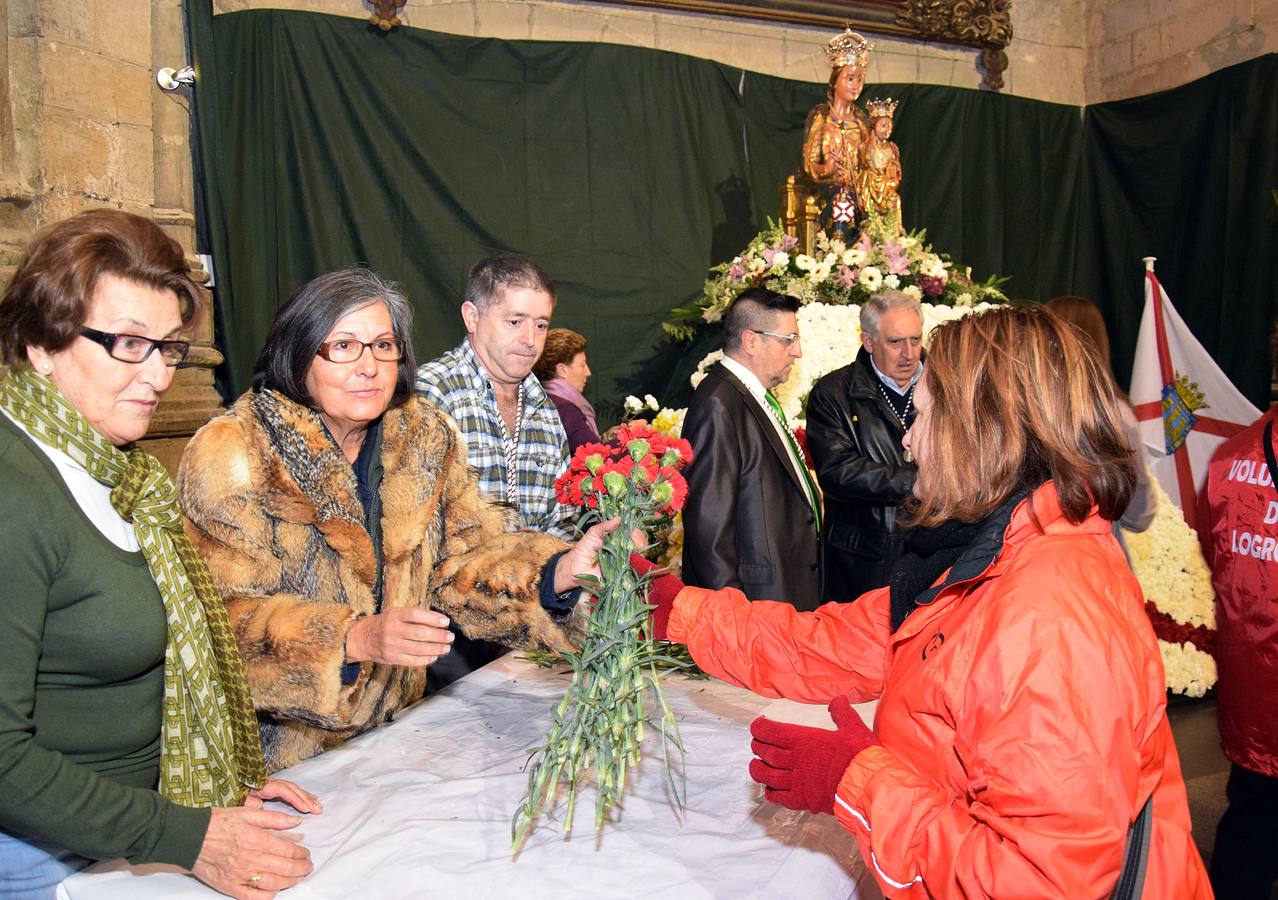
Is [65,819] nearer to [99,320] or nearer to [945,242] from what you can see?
[99,320]

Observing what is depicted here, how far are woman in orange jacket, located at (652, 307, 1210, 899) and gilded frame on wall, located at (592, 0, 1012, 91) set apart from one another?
19.2 ft

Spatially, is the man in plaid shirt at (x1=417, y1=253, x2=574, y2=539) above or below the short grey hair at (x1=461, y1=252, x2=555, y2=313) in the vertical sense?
below

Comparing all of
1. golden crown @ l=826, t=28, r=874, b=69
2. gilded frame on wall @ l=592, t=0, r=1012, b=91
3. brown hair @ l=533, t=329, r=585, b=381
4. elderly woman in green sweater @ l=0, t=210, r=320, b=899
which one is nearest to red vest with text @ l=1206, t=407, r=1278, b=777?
elderly woman in green sweater @ l=0, t=210, r=320, b=899

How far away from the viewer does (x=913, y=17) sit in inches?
281

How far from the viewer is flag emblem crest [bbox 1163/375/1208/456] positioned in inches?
204

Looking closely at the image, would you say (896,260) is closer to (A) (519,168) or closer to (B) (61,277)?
(A) (519,168)

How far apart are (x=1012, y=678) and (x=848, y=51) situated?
16.6 feet

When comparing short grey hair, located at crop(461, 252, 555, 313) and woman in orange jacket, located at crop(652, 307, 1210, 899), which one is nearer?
woman in orange jacket, located at crop(652, 307, 1210, 899)

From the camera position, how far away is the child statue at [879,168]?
554 cm

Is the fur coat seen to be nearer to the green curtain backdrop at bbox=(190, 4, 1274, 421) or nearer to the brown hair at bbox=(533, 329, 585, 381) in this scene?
the brown hair at bbox=(533, 329, 585, 381)

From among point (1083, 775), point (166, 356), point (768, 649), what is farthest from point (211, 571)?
point (1083, 775)

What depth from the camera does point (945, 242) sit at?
722cm

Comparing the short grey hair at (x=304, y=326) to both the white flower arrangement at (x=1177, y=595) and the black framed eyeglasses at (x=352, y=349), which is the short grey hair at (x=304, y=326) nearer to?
the black framed eyeglasses at (x=352, y=349)

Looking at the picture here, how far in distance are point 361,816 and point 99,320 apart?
0.82 m
